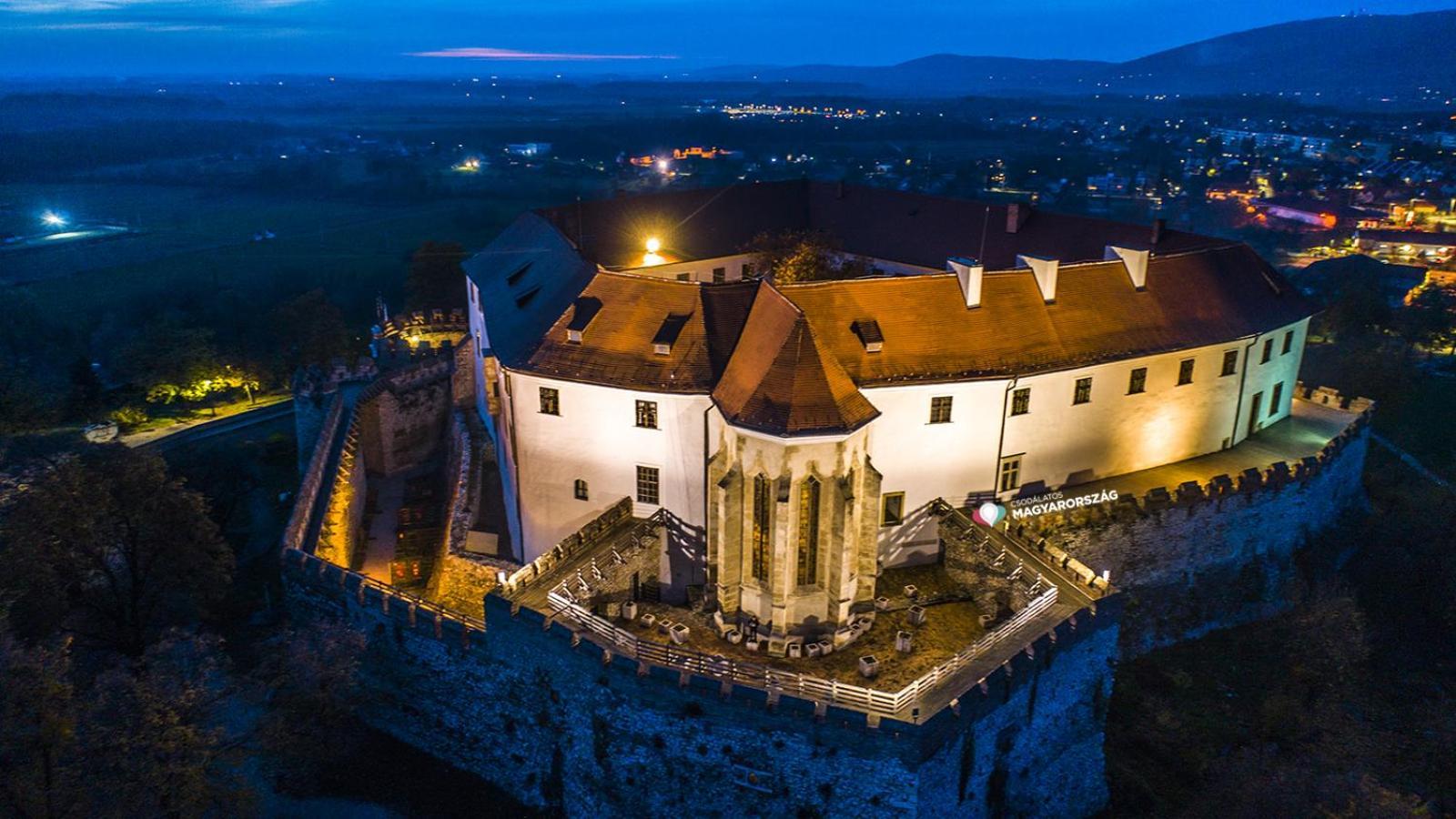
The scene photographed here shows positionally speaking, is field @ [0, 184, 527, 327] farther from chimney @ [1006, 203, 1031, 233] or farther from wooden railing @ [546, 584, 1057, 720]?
wooden railing @ [546, 584, 1057, 720]

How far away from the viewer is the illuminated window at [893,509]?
118 feet

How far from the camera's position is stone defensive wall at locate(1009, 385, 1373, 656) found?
3662 centimetres

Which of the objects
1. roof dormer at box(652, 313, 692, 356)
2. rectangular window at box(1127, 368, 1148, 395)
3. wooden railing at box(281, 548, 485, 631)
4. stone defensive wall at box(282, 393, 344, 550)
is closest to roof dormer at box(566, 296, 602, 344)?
roof dormer at box(652, 313, 692, 356)

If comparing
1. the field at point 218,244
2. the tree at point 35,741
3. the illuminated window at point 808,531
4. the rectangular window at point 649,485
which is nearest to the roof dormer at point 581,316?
the rectangular window at point 649,485

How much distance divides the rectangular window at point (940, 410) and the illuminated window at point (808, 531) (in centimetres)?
788

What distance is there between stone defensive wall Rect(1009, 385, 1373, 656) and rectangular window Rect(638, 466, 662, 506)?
42.2 feet

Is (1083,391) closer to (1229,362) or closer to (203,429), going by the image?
(1229,362)

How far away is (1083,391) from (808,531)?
1446cm

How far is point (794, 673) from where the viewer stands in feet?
85.8

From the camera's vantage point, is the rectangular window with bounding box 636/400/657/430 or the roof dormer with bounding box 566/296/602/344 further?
the roof dormer with bounding box 566/296/602/344

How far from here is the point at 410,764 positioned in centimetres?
3131

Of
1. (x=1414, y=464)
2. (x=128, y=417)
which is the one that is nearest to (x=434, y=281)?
(x=128, y=417)

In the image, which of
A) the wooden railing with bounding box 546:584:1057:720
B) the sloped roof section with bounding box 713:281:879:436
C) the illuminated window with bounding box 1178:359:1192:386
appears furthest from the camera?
the illuminated window with bounding box 1178:359:1192:386

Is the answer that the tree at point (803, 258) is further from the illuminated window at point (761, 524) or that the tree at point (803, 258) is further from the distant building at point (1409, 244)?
the distant building at point (1409, 244)
